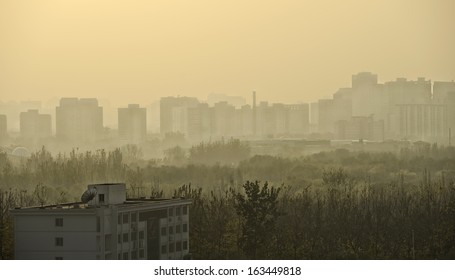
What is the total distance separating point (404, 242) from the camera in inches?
427

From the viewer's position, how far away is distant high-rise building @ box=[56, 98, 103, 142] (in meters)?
11.9

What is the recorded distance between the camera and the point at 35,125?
1234 cm

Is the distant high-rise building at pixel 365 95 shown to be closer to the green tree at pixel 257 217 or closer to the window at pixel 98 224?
the green tree at pixel 257 217

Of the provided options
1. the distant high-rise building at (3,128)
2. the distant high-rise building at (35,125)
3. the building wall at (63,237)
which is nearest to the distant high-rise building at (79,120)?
→ the distant high-rise building at (35,125)

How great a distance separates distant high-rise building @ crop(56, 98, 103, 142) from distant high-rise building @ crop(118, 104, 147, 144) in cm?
29

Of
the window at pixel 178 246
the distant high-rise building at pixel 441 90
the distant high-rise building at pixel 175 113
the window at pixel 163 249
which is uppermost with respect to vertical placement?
the distant high-rise building at pixel 441 90

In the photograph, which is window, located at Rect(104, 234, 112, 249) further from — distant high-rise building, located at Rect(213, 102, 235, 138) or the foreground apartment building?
distant high-rise building, located at Rect(213, 102, 235, 138)

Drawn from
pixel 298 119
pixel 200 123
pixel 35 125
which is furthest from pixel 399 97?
pixel 35 125

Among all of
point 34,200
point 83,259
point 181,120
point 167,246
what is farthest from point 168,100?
point 83,259

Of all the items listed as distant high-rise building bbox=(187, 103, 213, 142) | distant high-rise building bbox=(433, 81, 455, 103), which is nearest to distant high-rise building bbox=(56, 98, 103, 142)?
distant high-rise building bbox=(187, 103, 213, 142)

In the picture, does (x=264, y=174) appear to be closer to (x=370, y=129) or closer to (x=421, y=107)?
(x=370, y=129)

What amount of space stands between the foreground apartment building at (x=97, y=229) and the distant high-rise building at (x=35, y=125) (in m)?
3.53

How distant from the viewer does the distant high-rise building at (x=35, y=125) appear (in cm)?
1212

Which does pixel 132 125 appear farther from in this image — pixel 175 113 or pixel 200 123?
pixel 200 123
